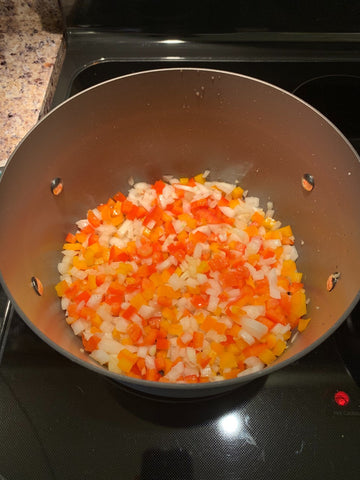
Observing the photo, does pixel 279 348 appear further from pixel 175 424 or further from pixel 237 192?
pixel 237 192

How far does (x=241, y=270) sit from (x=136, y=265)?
30 centimetres

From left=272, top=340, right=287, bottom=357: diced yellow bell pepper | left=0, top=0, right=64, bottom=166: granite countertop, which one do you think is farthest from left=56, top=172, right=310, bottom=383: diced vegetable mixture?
left=0, top=0, right=64, bottom=166: granite countertop

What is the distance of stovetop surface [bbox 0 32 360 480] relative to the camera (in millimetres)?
907

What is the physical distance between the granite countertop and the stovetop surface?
581mm

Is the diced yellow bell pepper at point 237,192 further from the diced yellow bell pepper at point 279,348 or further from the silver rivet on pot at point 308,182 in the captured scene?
the diced yellow bell pepper at point 279,348

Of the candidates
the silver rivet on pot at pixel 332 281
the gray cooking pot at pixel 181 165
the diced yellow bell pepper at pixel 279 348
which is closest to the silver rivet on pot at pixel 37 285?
the gray cooking pot at pixel 181 165

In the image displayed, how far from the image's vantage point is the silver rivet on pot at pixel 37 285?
0.98m

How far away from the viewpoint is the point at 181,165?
1.34 meters

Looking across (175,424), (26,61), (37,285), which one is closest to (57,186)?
(37,285)

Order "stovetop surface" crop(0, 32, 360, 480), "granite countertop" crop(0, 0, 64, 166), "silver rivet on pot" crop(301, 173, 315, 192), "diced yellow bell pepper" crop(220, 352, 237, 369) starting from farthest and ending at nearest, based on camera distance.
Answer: "granite countertop" crop(0, 0, 64, 166), "silver rivet on pot" crop(301, 173, 315, 192), "diced yellow bell pepper" crop(220, 352, 237, 369), "stovetop surface" crop(0, 32, 360, 480)

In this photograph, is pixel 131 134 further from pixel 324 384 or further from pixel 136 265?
pixel 324 384

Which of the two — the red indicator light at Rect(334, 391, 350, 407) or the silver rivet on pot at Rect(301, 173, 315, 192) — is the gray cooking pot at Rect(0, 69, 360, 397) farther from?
the red indicator light at Rect(334, 391, 350, 407)

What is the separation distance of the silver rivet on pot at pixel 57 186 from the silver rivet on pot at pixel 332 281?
2.45ft

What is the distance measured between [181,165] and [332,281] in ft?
1.98
